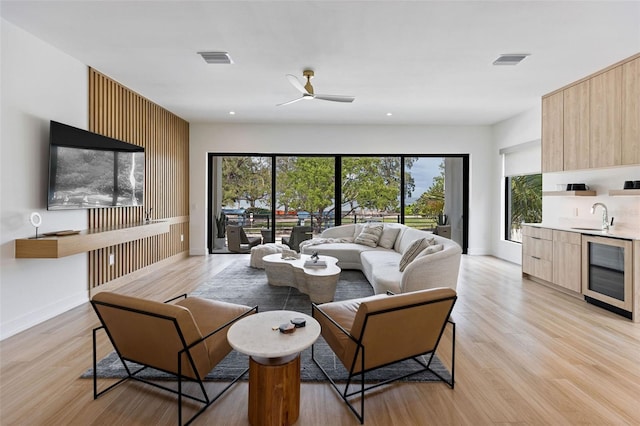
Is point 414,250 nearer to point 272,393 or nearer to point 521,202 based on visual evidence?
point 272,393

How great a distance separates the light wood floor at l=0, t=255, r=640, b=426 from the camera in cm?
196

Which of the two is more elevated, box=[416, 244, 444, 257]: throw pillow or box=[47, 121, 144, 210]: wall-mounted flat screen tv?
box=[47, 121, 144, 210]: wall-mounted flat screen tv

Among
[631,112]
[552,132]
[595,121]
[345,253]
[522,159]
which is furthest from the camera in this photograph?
[522,159]

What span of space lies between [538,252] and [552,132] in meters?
1.83

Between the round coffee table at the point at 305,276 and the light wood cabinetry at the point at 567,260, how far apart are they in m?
3.04

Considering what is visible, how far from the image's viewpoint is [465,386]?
2.27 metres

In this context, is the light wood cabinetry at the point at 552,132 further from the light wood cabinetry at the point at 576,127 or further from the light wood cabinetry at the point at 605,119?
the light wood cabinetry at the point at 605,119

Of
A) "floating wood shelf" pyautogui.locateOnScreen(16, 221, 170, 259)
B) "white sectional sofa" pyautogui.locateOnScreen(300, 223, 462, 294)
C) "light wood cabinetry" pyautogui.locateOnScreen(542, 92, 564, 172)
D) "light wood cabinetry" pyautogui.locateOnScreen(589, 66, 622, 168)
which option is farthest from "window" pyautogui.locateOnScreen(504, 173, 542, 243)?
"floating wood shelf" pyautogui.locateOnScreen(16, 221, 170, 259)

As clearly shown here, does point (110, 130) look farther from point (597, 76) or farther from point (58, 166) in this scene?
point (597, 76)

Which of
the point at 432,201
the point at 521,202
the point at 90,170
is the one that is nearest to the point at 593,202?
the point at 521,202

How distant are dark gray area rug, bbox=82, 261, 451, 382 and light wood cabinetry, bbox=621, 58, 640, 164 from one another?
3398mm

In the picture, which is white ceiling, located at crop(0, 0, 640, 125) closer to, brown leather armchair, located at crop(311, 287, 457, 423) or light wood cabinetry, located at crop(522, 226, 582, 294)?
light wood cabinetry, located at crop(522, 226, 582, 294)

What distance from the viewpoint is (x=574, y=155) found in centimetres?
456

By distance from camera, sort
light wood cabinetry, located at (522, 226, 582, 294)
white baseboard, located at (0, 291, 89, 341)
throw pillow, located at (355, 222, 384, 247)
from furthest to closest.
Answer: throw pillow, located at (355, 222, 384, 247) < light wood cabinetry, located at (522, 226, 582, 294) < white baseboard, located at (0, 291, 89, 341)
